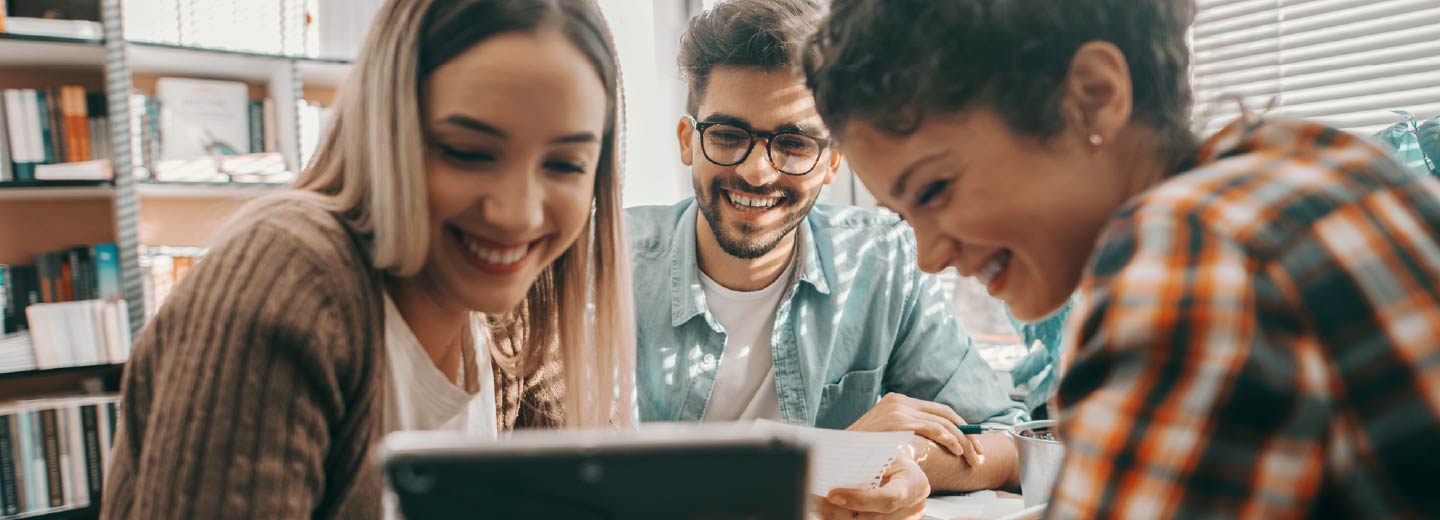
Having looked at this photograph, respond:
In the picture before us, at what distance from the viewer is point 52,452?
2453 millimetres

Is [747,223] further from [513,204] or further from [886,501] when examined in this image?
[513,204]

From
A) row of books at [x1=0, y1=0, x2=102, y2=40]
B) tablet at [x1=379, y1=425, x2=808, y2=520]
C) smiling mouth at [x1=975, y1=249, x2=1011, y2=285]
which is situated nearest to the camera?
tablet at [x1=379, y1=425, x2=808, y2=520]

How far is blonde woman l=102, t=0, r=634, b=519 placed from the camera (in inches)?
29.4

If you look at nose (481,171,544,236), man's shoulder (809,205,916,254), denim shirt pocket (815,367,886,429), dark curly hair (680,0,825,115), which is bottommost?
denim shirt pocket (815,367,886,429)

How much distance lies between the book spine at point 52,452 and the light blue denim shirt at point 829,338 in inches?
67.6

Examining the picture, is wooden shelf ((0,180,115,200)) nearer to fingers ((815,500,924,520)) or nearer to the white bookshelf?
the white bookshelf

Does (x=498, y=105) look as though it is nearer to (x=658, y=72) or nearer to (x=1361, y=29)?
(x=1361, y=29)

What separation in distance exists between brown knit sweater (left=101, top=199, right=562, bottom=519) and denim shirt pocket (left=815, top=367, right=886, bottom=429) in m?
1.12

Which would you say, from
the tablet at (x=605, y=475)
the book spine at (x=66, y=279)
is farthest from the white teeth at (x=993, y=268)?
the book spine at (x=66, y=279)

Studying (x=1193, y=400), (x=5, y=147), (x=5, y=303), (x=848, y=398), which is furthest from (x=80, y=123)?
(x=1193, y=400)

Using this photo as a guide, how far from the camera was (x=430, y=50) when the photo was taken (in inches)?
37.3

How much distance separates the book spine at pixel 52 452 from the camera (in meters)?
2.44

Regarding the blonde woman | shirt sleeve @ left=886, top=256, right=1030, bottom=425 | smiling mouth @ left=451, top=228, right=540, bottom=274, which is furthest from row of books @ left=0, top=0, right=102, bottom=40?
shirt sleeve @ left=886, top=256, right=1030, bottom=425

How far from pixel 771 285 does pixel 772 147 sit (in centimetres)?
31
